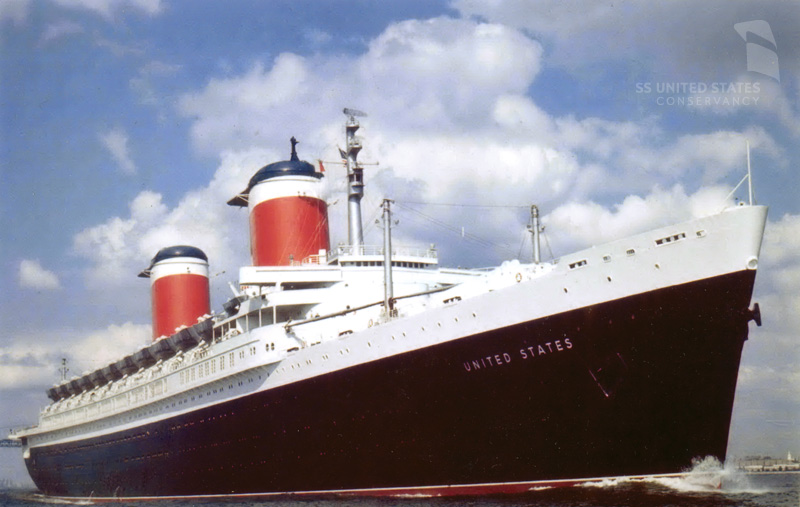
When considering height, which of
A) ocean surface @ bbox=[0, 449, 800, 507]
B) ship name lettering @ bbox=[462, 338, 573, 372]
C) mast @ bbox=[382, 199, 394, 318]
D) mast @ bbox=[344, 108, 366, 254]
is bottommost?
ocean surface @ bbox=[0, 449, 800, 507]

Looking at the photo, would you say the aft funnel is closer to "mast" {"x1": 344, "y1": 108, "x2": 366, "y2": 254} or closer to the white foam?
"mast" {"x1": 344, "y1": 108, "x2": 366, "y2": 254}

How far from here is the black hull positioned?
17.4m

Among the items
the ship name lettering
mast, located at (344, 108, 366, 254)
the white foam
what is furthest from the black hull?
mast, located at (344, 108, 366, 254)

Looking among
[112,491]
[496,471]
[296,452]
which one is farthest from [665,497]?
[112,491]

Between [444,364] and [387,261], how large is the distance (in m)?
4.20

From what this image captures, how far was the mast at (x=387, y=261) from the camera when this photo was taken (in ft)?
73.4

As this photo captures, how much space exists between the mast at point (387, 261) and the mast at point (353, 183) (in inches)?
230

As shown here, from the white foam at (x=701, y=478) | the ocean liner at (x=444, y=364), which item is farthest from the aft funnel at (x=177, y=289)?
the white foam at (x=701, y=478)

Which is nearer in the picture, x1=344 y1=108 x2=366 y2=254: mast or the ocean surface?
the ocean surface

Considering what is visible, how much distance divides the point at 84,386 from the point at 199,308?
10.7m

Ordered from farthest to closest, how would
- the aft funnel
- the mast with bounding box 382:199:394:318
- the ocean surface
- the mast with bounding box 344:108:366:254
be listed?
the aft funnel, the mast with bounding box 344:108:366:254, the mast with bounding box 382:199:394:318, the ocean surface

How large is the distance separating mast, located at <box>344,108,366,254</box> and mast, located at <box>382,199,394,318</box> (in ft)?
19.2

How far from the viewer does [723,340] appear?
17.2 metres

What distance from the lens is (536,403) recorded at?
18719 millimetres
